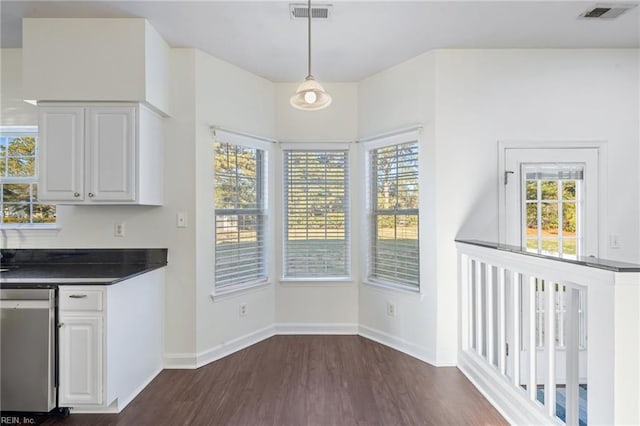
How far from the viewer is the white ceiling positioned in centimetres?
236

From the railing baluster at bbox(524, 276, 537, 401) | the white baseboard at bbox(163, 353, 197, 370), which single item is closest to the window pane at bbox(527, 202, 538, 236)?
the railing baluster at bbox(524, 276, 537, 401)

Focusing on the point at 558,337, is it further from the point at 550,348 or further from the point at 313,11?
the point at 313,11

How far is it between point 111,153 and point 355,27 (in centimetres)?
214

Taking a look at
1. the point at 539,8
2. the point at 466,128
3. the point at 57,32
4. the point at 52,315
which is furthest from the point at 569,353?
the point at 57,32

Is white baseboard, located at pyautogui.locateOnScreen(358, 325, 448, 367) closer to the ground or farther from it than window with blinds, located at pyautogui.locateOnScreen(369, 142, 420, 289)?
closer to the ground

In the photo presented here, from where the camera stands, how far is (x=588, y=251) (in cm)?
296

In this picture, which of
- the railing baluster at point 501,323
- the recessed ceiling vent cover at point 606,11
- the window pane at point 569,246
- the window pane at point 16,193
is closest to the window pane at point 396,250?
the railing baluster at point 501,323

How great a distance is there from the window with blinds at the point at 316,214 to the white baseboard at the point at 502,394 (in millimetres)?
1502

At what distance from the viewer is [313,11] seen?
2402 mm

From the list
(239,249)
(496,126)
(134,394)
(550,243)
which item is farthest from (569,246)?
(134,394)

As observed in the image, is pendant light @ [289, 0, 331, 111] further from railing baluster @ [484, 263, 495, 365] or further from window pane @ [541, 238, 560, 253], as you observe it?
window pane @ [541, 238, 560, 253]

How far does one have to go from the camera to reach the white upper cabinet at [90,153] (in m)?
2.47

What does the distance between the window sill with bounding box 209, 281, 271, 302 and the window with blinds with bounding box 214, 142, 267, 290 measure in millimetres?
31

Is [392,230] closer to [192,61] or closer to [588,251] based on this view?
[588,251]
